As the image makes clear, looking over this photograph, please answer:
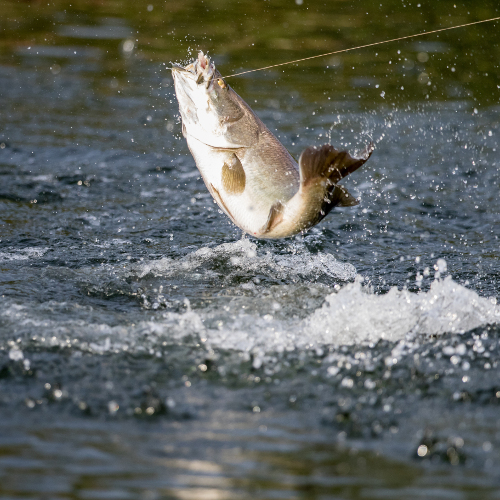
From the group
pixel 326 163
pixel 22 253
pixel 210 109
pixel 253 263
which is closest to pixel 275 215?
pixel 326 163

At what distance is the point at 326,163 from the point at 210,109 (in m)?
0.93

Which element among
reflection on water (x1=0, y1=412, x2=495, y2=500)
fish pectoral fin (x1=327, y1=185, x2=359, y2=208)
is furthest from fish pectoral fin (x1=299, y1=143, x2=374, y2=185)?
reflection on water (x1=0, y1=412, x2=495, y2=500)

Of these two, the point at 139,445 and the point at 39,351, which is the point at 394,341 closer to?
the point at 139,445

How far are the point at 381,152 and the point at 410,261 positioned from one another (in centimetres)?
306

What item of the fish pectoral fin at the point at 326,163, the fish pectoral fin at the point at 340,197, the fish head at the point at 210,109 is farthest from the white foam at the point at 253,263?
the fish pectoral fin at the point at 326,163

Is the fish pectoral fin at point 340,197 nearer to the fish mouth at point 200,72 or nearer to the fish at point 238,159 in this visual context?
the fish at point 238,159

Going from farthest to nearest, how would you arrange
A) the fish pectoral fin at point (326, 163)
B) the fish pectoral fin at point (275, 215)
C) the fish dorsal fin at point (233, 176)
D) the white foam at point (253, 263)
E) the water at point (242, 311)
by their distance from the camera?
the white foam at point (253, 263) → the fish dorsal fin at point (233, 176) → the fish pectoral fin at point (275, 215) → the fish pectoral fin at point (326, 163) → the water at point (242, 311)

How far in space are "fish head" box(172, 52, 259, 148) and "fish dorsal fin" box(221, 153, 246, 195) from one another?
0.10 m

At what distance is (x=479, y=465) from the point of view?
3.34 meters

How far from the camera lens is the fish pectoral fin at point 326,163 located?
386 cm

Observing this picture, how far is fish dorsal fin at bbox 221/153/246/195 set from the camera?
443cm

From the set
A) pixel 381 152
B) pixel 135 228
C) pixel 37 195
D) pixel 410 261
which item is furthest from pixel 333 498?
pixel 381 152

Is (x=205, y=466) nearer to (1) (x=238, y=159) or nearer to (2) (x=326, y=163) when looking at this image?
(2) (x=326, y=163)

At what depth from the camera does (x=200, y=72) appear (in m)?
4.49
